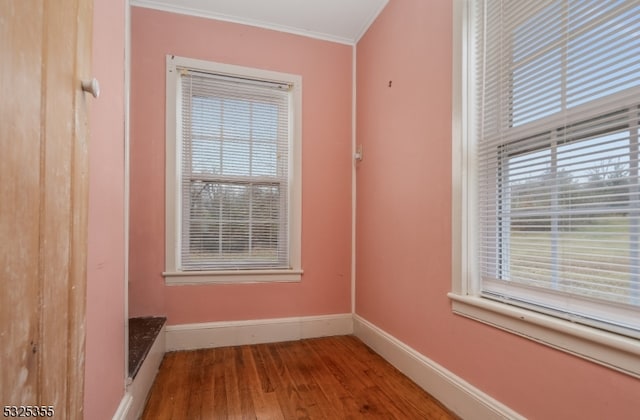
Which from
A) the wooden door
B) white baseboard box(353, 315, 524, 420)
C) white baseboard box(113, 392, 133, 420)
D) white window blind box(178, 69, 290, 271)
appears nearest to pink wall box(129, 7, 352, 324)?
white window blind box(178, 69, 290, 271)

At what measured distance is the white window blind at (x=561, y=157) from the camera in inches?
39.7

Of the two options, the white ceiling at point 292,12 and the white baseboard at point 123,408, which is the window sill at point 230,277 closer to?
the white baseboard at point 123,408

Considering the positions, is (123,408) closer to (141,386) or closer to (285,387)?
(141,386)

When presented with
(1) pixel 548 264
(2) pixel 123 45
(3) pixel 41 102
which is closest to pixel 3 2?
(3) pixel 41 102

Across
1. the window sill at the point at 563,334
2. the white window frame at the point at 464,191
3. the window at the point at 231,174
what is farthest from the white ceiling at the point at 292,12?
the window sill at the point at 563,334

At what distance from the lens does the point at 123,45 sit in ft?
4.53

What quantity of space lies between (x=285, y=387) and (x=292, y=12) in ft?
8.88

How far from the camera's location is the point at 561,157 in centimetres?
120

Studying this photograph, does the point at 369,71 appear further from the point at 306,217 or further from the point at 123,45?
the point at 123,45

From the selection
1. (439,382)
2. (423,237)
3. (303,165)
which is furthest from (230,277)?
(439,382)

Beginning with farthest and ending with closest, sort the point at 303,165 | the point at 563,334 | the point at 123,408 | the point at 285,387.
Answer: the point at 303,165
the point at 285,387
the point at 123,408
the point at 563,334

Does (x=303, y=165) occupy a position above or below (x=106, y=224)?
above

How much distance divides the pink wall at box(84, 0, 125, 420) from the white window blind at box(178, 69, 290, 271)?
107 centimetres

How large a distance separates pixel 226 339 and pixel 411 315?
1.46 meters
